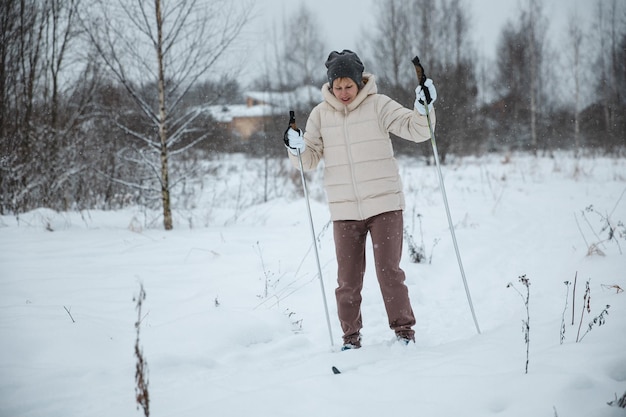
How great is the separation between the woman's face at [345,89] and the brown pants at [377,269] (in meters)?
0.85

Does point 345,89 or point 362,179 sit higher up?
point 345,89

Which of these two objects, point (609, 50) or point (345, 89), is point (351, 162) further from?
point (609, 50)

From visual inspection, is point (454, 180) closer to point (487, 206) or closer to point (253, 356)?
point (487, 206)

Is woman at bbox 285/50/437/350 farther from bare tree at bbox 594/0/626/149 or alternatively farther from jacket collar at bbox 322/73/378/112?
bare tree at bbox 594/0/626/149

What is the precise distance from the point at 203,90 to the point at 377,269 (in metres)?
4.54

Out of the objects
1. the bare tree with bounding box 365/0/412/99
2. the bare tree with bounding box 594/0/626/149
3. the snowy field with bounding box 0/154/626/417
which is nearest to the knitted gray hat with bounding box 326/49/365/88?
the snowy field with bounding box 0/154/626/417

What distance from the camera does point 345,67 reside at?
8.47 feet

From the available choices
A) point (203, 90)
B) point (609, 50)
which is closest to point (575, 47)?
point (609, 50)

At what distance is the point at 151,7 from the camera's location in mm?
5418

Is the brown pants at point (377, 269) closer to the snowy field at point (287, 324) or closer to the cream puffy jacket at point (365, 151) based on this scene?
the cream puffy jacket at point (365, 151)

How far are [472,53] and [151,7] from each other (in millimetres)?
16795

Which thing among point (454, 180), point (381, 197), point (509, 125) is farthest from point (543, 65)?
point (381, 197)

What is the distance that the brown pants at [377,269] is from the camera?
2.56 m

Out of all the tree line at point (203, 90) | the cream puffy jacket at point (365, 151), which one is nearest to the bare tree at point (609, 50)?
the tree line at point (203, 90)
